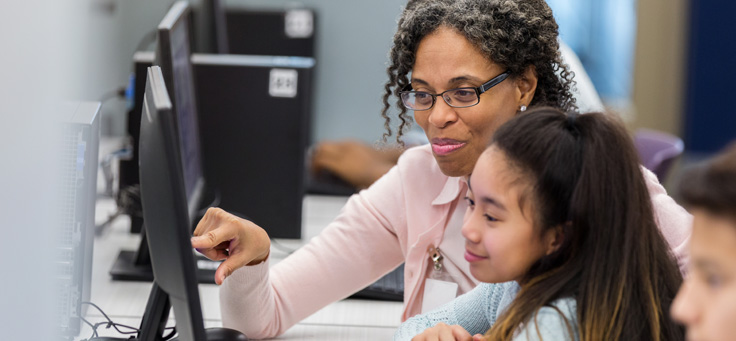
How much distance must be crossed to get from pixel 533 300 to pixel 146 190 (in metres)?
0.48

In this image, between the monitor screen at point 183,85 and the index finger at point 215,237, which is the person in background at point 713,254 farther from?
the monitor screen at point 183,85

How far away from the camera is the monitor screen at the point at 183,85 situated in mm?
1536

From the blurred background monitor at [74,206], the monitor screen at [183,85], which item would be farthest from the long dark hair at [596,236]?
the monitor screen at [183,85]

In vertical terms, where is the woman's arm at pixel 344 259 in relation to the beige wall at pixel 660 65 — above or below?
above

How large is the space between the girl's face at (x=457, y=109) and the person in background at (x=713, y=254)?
63cm

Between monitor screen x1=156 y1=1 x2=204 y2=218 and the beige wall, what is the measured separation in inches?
152

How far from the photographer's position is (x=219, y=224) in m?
1.21

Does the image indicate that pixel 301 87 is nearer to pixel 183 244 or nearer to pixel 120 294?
pixel 120 294

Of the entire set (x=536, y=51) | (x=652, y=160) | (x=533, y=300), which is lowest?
(x=652, y=160)

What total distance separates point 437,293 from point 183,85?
0.74m

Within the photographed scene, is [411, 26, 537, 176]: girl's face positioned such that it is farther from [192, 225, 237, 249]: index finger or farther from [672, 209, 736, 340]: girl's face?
[672, 209, 736, 340]: girl's face

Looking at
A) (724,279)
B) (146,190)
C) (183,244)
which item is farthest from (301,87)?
(724,279)

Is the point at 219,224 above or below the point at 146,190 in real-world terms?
below

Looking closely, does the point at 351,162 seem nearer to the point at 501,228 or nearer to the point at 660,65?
the point at 501,228
